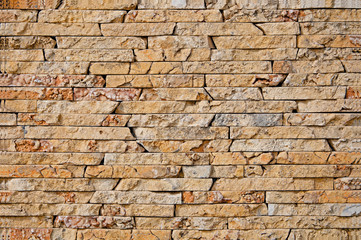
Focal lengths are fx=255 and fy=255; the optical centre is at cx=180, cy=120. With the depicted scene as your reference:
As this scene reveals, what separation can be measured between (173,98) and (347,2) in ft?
3.21

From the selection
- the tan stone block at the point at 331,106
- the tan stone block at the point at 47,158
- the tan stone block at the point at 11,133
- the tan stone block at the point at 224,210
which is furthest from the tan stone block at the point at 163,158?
the tan stone block at the point at 331,106

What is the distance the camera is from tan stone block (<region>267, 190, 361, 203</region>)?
Result: 1.26 meters

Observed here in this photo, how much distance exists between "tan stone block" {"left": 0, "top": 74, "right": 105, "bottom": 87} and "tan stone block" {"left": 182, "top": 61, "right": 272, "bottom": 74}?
1.52 ft

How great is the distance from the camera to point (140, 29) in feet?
4.13

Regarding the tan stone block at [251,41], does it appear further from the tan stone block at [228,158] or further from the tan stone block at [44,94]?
the tan stone block at [44,94]

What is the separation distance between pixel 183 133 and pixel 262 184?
46 centimetres

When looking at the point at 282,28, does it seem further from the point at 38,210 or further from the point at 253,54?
the point at 38,210

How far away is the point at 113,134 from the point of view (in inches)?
49.4

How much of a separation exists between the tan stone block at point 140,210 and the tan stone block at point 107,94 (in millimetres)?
532

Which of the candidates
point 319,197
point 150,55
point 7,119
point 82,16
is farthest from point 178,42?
point 319,197

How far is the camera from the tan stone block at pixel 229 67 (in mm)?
1257

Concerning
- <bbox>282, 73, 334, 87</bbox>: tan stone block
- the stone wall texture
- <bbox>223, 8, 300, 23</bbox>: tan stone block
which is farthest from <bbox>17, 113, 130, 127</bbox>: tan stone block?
<bbox>282, 73, 334, 87</bbox>: tan stone block

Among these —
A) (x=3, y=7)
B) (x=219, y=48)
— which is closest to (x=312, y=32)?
(x=219, y=48)

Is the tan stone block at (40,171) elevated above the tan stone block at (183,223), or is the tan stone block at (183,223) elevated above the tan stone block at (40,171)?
the tan stone block at (40,171)
